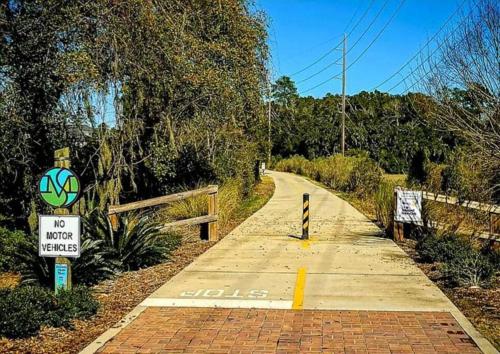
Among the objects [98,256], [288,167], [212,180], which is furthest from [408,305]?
[288,167]

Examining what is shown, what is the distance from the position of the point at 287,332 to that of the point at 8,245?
7.41 m

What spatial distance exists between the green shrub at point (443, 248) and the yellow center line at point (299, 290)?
240cm

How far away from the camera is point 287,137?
260 feet

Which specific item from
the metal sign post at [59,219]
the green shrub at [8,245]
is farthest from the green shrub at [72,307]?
the green shrub at [8,245]

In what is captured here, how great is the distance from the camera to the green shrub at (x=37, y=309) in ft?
20.5

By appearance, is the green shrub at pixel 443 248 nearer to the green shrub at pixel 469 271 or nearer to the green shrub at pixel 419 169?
the green shrub at pixel 469 271

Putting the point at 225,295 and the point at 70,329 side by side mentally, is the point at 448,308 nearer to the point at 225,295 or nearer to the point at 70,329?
the point at 225,295

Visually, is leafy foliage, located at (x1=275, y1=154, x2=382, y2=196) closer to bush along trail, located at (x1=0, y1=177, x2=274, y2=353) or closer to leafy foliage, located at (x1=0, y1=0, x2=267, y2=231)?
leafy foliage, located at (x1=0, y1=0, x2=267, y2=231)

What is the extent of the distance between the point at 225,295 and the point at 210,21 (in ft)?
28.8

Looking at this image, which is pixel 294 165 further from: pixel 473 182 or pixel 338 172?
pixel 473 182

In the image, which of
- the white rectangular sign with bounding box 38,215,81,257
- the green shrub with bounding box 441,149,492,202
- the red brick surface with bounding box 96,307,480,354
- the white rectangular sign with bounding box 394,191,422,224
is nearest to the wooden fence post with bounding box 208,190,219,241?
the white rectangular sign with bounding box 394,191,422,224

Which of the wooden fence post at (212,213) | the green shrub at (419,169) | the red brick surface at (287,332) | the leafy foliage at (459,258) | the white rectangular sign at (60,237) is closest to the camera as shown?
the red brick surface at (287,332)

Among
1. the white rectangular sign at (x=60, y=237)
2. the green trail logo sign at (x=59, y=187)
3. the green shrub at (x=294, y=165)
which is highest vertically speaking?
the green shrub at (x=294, y=165)

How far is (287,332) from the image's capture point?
21.1 ft
